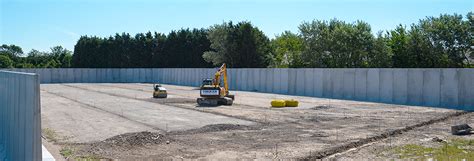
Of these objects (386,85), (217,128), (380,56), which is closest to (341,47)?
(380,56)

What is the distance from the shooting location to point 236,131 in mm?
16891

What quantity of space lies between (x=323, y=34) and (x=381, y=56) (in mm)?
7109

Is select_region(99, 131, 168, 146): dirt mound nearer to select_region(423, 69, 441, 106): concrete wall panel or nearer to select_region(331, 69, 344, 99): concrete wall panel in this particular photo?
select_region(423, 69, 441, 106): concrete wall panel

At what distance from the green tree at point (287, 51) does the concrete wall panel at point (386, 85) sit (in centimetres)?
2704

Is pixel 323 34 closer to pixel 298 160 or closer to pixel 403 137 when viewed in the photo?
pixel 403 137

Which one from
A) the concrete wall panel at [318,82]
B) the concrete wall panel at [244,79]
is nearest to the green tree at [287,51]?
the concrete wall panel at [244,79]

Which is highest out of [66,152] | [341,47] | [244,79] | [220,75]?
[341,47]

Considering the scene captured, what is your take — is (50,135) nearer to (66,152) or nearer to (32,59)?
(66,152)

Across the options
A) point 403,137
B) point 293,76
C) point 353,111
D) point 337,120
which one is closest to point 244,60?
point 293,76

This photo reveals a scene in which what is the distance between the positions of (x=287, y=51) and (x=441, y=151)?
59955 mm

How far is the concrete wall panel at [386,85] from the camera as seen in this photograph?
103ft

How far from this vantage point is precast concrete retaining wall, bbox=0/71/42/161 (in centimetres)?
767

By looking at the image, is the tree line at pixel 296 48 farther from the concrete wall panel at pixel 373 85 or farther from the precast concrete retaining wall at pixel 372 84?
the concrete wall panel at pixel 373 85

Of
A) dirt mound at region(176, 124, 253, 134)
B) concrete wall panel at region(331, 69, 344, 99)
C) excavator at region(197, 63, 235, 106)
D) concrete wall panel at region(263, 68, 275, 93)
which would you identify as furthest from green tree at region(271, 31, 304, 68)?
dirt mound at region(176, 124, 253, 134)
